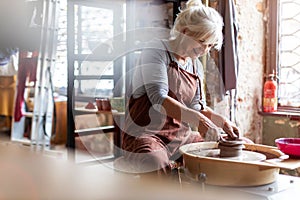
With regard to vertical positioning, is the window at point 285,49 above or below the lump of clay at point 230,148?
above

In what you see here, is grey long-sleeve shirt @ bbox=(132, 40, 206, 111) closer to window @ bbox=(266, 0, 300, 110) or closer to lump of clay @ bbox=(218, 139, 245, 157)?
lump of clay @ bbox=(218, 139, 245, 157)

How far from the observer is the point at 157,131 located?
178cm

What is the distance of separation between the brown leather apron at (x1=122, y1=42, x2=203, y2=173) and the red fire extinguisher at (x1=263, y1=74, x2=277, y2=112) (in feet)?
4.04

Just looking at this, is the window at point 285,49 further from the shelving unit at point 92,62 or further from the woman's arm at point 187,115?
the woman's arm at point 187,115

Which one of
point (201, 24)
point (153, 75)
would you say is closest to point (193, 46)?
point (201, 24)

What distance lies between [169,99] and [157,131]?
0.19 meters

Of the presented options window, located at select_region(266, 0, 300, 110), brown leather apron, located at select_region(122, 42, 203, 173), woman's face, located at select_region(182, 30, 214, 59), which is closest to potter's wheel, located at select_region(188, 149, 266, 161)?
brown leather apron, located at select_region(122, 42, 203, 173)

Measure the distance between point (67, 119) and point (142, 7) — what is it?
3.75ft

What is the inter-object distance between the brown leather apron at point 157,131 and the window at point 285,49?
1.36m

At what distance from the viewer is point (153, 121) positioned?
1786mm

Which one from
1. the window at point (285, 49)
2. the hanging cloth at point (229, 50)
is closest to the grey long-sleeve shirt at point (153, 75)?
the hanging cloth at point (229, 50)

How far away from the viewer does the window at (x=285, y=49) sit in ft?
9.91

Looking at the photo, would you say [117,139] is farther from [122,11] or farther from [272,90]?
[272,90]

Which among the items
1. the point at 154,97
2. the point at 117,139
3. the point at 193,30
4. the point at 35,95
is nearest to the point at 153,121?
the point at 154,97
